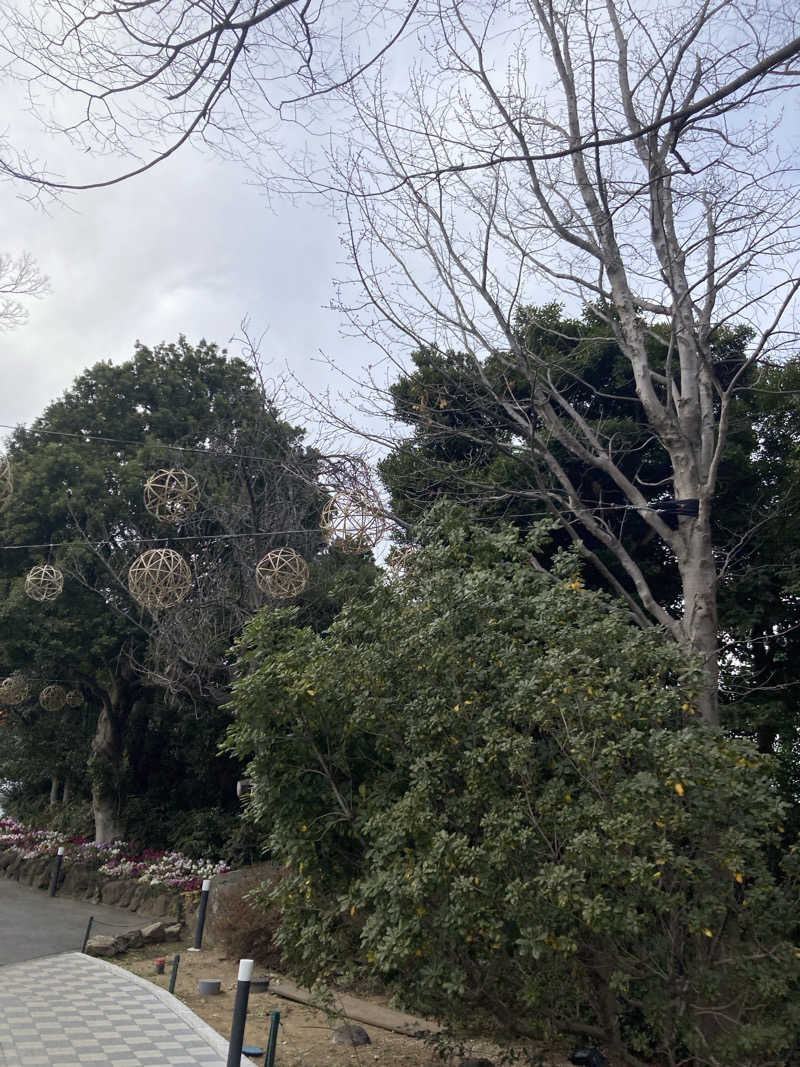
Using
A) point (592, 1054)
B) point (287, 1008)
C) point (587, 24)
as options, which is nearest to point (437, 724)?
point (592, 1054)

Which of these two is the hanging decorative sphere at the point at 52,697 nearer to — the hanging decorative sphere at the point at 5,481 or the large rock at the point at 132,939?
the large rock at the point at 132,939

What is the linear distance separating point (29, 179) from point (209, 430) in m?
14.2

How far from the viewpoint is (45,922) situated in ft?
42.9

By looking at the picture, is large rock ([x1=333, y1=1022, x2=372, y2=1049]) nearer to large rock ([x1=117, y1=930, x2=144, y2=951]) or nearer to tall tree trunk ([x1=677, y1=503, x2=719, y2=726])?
tall tree trunk ([x1=677, y1=503, x2=719, y2=726])

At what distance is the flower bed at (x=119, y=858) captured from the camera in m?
14.1

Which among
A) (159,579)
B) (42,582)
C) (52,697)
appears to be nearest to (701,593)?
(159,579)

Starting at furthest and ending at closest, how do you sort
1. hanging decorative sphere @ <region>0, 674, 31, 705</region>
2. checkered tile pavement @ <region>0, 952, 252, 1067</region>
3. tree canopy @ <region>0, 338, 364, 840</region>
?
hanging decorative sphere @ <region>0, 674, 31, 705</region>
tree canopy @ <region>0, 338, 364, 840</region>
checkered tile pavement @ <region>0, 952, 252, 1067</region>

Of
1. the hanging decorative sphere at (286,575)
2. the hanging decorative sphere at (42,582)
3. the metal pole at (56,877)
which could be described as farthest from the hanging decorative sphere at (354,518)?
the metal pole at (56,877)

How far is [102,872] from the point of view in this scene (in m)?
15.5

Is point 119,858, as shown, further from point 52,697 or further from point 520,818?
point 520,818

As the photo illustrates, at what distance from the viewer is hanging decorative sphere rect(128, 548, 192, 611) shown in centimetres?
1120

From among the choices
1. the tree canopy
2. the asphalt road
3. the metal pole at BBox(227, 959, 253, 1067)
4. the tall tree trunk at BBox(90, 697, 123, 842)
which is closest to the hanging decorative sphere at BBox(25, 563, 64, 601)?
the tree canopy

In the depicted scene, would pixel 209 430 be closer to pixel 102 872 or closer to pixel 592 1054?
pixel 102 872

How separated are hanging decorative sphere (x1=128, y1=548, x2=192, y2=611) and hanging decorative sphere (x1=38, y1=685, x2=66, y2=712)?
7.75 m
